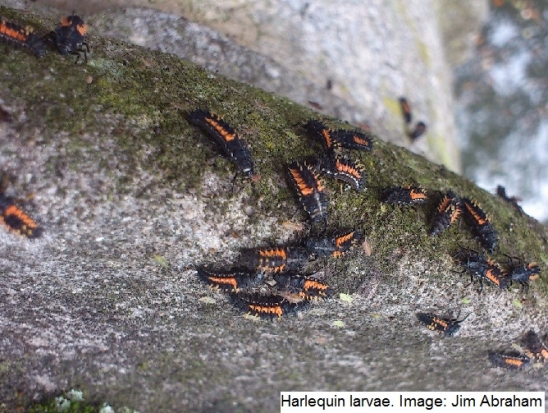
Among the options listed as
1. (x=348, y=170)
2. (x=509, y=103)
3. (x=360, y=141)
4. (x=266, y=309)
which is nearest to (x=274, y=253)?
(x=266, y=309)

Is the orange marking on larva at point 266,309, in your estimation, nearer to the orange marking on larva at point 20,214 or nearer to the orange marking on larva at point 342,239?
the orange marking on larva at point 342,239

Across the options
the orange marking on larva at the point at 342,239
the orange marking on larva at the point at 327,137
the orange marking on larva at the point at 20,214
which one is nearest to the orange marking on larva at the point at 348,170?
the orange marking on larva at the point at 327,137

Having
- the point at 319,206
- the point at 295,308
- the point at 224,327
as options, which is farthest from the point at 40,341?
the point at 319,206

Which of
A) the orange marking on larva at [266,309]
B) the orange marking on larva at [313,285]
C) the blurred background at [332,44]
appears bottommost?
the orange marking on larva at [266,309]

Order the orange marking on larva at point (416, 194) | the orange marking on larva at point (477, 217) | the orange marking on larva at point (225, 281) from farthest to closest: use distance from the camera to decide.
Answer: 1. the orange marking on larva at point (477, 217)
2. the orange marking on larva at point (416, 194)
3. the orange marking on larva at point (225, 281)

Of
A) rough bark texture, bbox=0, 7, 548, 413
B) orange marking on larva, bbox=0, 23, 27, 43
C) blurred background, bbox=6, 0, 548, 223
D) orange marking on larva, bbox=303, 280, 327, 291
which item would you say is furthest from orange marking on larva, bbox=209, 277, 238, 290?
blurred background, bbox=6, 0, 548, 223

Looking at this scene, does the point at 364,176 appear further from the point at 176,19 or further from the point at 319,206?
the point at 176,19

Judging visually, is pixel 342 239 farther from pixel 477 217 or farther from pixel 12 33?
pixel 12 33

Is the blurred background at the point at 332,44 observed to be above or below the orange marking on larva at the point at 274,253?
above
